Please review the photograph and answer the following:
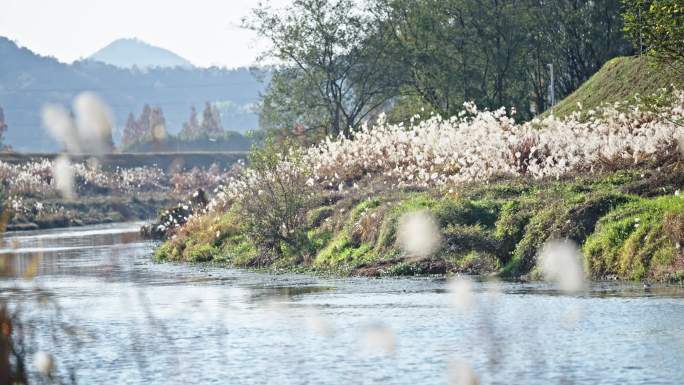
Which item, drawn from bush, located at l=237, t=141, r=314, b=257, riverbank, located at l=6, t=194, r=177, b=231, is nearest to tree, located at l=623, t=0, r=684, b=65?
bush, located at l=237, t=141, r=314, b=257

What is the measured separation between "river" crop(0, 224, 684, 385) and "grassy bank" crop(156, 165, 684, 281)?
1.25 meters

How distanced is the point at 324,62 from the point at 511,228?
111ft

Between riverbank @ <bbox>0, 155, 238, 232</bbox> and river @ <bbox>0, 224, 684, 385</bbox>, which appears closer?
river @ <bbox>0, 224, 684, 385</bbox>

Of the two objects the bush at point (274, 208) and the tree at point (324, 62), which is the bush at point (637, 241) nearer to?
the bush at point (274, 208)

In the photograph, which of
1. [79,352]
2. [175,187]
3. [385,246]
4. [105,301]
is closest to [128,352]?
[79,352]

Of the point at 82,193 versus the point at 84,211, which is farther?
the point at 82,193

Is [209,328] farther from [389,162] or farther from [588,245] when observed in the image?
[389,162]

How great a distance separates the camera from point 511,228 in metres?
27.3

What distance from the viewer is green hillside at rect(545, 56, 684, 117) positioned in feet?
137

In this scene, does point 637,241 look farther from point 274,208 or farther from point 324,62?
point 324,62

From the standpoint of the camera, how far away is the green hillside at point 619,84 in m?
41.7

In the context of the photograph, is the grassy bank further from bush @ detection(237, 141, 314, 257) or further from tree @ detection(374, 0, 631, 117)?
tree @ detection(374, 0, 631, 117)

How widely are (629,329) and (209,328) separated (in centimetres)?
634

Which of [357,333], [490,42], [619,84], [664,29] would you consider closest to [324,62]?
[490,42]
